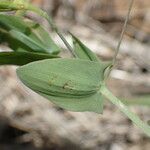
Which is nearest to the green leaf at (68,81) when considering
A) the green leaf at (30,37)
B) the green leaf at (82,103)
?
the green leaf at (82,103)

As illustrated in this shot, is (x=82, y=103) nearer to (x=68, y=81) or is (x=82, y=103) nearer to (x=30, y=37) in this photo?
(x=68, y=81)

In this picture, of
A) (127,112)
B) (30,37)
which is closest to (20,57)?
(30,37)

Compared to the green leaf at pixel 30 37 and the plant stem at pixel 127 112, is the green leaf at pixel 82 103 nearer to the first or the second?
the plant stem at pixel 127 112

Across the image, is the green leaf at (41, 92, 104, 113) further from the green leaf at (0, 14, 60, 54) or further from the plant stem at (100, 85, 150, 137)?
the green leaf at (0, 14, 60, 54)

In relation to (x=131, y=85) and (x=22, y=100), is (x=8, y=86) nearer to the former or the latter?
(x=22, y=100)

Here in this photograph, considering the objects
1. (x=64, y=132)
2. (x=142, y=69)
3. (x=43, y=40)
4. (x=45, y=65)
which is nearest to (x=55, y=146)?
(x=64, y=132)

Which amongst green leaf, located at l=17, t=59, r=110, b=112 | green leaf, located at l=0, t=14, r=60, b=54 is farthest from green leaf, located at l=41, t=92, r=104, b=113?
green leaf, located at l=0, t=14, r=60, b=54
